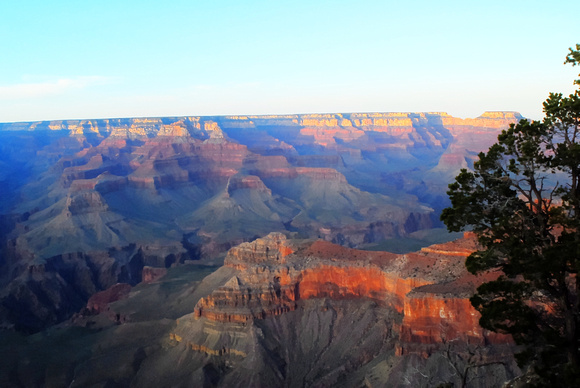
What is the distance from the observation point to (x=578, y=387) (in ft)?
50.1

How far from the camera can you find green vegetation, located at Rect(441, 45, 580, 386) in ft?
56.0

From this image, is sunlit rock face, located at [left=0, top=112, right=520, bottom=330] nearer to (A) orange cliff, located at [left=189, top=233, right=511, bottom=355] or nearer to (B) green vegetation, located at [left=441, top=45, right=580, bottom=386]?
(A) orange cliff, located at [left=189, top=233, right=511, bottom=355]

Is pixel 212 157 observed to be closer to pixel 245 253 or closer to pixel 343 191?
pixel 343 191

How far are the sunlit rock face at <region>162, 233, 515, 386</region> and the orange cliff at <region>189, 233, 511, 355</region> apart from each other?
0.09 m

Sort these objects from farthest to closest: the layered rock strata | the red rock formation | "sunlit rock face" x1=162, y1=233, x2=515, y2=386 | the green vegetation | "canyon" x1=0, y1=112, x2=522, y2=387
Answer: the red rock formation
"canyon" x1=0, y1=112, x2=522, y2=387
the layered rock strata
"sunlit rock face" x1=162, y1=233, x2=515, y2=386
the green vegetation

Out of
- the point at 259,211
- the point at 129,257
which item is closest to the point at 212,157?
the point at 259,211

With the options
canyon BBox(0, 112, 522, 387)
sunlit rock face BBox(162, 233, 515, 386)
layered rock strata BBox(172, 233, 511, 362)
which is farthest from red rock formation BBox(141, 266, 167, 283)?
sunlit rock face BBox(162, 233, 515, 386)

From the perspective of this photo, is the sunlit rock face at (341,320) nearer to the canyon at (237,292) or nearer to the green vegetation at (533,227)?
the canyon at (237,292)

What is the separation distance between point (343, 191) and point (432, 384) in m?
124

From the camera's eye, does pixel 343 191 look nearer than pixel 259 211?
No

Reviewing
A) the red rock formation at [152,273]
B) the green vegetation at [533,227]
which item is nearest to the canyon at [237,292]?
the red rock formation at [152,273]

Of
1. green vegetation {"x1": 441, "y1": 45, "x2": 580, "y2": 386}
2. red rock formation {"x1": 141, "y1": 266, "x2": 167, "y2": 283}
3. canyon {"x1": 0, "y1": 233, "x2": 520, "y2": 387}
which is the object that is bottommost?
red rock formation {"x1": 141, "y1": 266, "x2": 167, "y2": 283}

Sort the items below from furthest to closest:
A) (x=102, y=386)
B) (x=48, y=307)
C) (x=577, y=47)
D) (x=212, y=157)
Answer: (x=212, y=157) < (x=48, y=307) < (x=102, y=386) < (x=577, y=47)

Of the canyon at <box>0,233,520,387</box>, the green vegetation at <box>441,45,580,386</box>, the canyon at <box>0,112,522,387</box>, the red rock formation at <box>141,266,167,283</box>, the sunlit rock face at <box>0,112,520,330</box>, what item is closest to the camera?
the green vegetation at <box>441,45,580,386</box>
